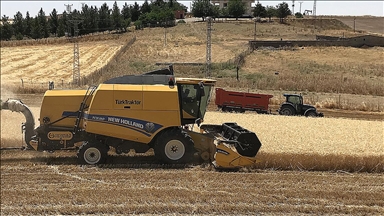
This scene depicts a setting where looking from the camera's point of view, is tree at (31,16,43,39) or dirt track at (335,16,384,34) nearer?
dirt track at (335,16,384,34)

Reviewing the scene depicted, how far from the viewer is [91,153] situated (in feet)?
48.3

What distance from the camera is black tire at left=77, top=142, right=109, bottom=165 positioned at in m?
14.7

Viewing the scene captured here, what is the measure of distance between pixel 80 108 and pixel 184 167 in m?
3.88

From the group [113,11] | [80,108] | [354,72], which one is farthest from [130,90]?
[113,11]

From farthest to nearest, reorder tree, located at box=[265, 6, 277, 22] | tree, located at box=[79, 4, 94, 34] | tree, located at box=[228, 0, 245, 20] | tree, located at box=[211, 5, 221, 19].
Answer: tree, located at box=[228, 0, 245, 20] → tree, located at box=[265, 6, 277, 22] → tree, located at box=[211, 5, 221, 19] → tree, located at box=[79, 4, 94, 34]

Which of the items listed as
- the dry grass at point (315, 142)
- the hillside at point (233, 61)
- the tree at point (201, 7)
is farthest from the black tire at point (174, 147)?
the tree at point (201, 7)

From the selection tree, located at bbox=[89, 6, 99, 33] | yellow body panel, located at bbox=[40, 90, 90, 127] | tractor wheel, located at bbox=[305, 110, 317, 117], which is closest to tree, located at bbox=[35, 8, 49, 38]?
tree, located at bbox=[89, 6, 99, 33]

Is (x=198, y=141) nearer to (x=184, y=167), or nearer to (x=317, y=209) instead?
(x=184, y=167)

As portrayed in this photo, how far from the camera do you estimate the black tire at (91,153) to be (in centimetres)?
1466

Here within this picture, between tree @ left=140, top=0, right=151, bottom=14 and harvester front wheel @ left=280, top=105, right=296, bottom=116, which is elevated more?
tree @ left=140, top=0, right=151, bottom=14

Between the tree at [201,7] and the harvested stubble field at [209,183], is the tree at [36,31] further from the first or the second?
the harvested stubble field at [209,183]

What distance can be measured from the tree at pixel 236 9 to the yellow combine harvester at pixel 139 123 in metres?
87.8

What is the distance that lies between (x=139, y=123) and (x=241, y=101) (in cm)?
1628

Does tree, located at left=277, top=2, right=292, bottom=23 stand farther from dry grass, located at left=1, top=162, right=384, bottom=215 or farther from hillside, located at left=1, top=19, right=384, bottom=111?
dry grass, located at left=1, top=162, right=384, bottom=215
